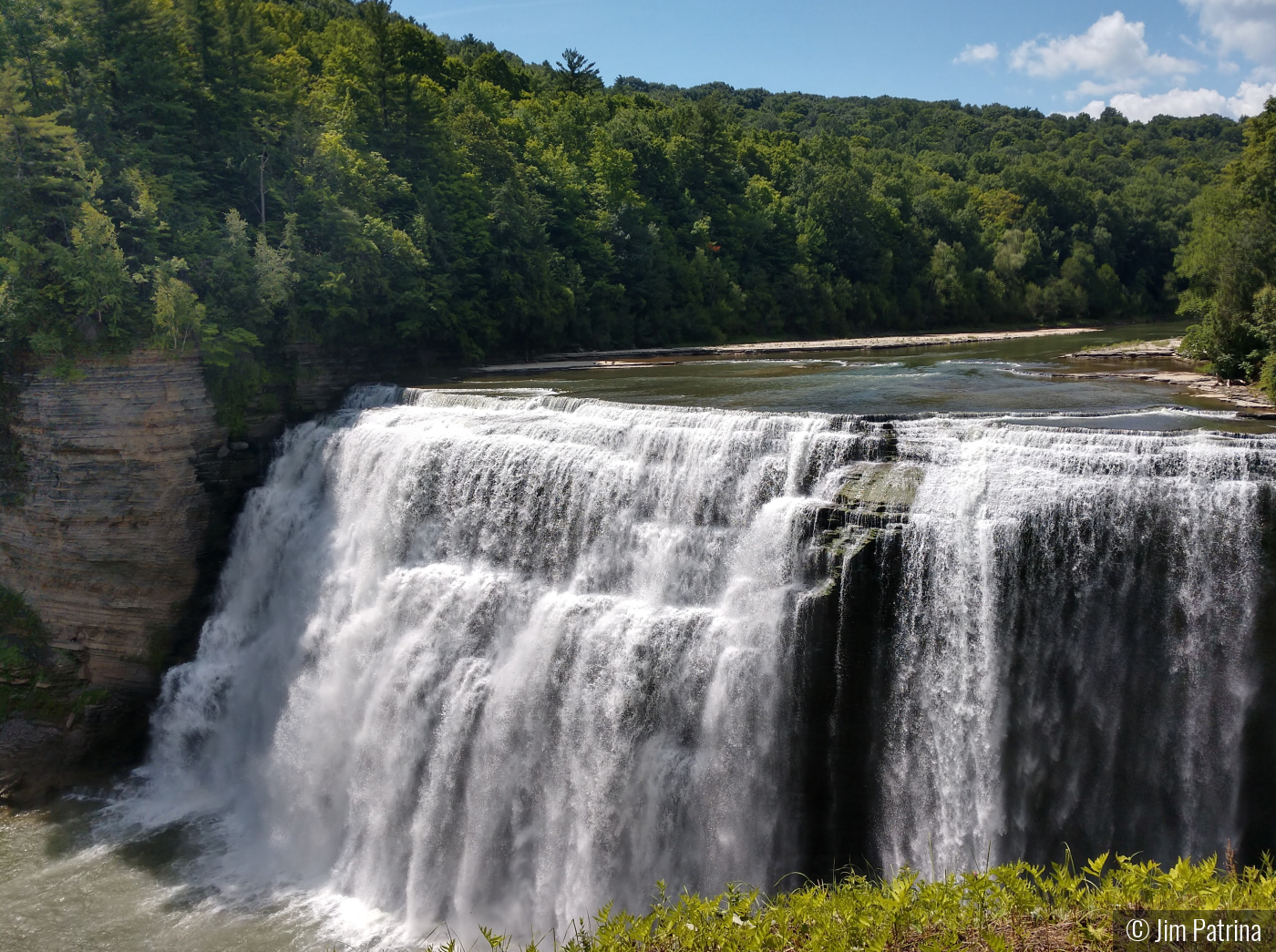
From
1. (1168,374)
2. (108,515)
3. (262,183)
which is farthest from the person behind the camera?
(262,183)

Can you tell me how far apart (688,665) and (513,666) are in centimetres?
305

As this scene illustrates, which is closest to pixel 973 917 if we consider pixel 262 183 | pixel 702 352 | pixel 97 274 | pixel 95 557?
pixel 95 557

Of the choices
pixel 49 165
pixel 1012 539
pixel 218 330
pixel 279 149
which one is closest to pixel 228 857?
pixel 218 330

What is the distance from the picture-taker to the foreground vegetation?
5762mm

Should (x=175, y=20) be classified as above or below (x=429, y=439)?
above

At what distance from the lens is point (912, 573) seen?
12.8m

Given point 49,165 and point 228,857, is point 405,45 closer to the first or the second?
point 49,165

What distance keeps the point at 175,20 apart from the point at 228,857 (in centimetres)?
2165

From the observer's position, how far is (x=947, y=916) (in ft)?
19.9

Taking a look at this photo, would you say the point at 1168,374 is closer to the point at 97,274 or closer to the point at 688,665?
the point at 688,665

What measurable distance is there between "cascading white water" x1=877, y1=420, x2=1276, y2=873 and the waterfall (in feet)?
0.11

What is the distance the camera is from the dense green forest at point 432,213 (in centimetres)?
2030

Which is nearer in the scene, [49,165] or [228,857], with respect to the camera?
[228,857]

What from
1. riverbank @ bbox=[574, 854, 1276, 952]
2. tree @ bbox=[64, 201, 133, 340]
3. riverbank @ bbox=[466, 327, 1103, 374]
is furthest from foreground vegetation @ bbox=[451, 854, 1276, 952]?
riverbank @ bbox=[466, 327, 1103, 374]
